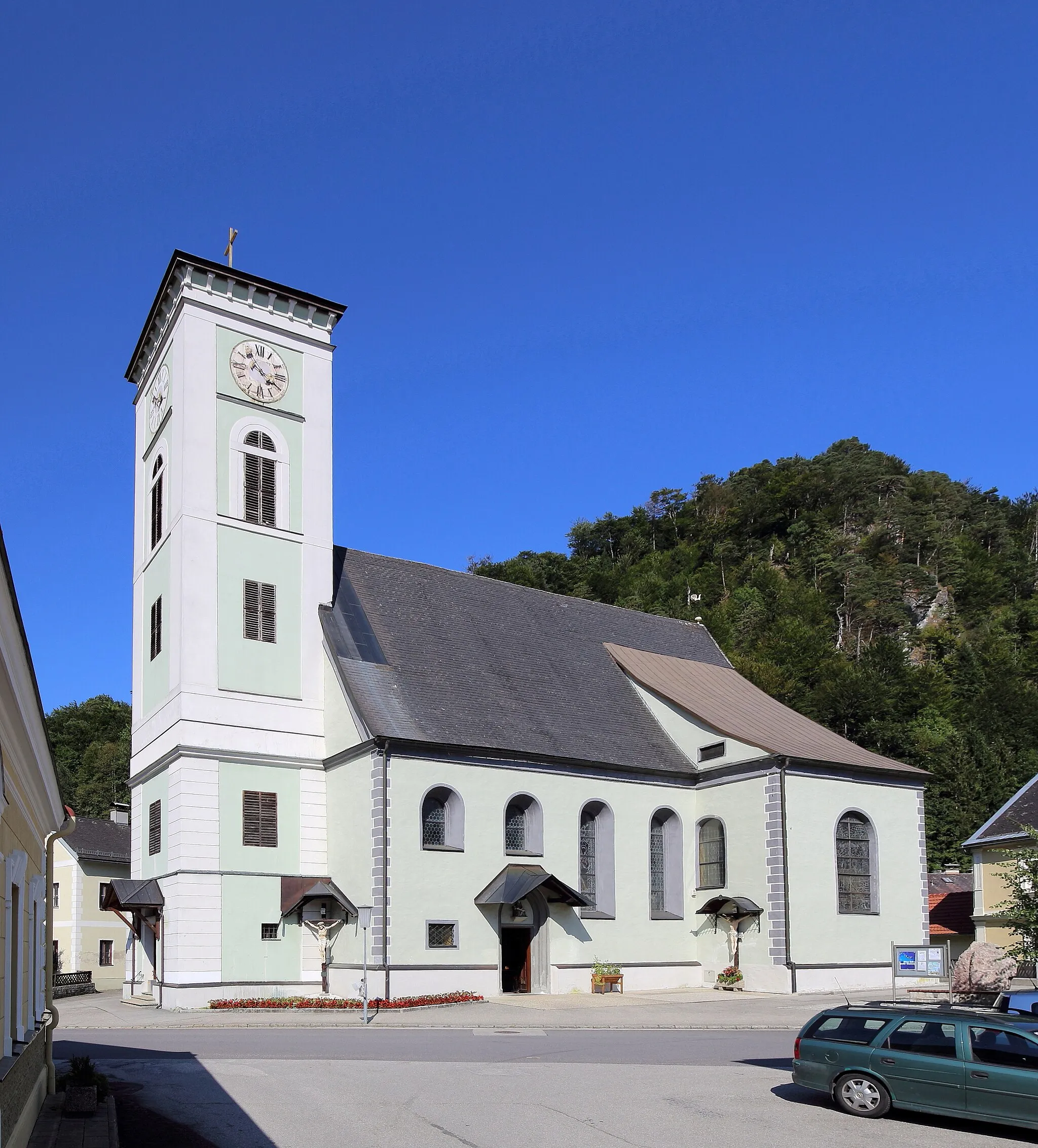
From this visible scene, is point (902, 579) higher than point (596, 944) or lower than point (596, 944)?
higher

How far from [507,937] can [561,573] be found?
71855 mm

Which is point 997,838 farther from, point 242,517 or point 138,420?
point 138,420

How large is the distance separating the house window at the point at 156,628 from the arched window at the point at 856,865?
20171 mm

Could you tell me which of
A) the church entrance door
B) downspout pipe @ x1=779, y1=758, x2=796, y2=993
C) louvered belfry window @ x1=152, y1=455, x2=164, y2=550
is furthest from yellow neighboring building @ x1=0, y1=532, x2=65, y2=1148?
downspout pipe @ x1=779, y1=758, x2=796, y2=993

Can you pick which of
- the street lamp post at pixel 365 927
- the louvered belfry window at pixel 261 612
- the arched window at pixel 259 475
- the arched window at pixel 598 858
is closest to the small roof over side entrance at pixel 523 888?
the arched window at pixel 598 858

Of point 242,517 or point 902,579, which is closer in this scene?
point 242,517

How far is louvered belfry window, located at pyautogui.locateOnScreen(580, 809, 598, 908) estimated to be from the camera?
34.8 metres

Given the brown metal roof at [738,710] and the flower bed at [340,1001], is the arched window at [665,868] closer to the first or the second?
the brown metal roof at [738,710]

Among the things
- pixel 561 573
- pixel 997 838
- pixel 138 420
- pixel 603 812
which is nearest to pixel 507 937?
pixel 603 812

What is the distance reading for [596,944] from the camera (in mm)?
33906

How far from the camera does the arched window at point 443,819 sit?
31922 mm

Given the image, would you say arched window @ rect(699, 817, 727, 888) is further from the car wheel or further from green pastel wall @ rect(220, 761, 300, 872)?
the car wheel

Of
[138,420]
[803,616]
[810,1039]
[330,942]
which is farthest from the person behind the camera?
[803,616]

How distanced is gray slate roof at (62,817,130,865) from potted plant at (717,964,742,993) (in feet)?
85.6
